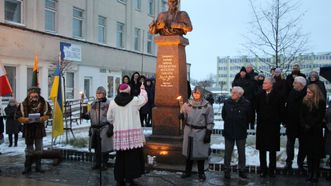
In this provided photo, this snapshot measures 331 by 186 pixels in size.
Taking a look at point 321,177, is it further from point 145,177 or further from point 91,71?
point 91,71

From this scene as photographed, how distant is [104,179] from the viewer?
8062mm

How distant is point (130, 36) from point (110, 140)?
24.3 m

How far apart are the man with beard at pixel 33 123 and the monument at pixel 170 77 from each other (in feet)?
7.62

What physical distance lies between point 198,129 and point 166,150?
1380 mm

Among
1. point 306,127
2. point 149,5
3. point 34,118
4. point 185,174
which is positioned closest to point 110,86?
point 149,5

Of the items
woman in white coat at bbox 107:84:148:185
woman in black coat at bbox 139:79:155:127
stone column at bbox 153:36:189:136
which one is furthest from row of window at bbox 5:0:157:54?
woman in white coat at bbox 107:84:148:185

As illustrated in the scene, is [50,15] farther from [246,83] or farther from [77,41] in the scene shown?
[246,83]

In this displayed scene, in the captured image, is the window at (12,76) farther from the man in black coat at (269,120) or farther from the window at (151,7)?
the window at (151,7)

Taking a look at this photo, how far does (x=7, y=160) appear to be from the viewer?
1012cm

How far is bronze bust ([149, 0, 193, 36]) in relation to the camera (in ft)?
30.8

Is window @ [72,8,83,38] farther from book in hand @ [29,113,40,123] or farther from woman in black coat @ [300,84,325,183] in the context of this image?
woman in black coat @ [300,84,325,183]

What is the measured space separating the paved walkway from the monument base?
437 mm

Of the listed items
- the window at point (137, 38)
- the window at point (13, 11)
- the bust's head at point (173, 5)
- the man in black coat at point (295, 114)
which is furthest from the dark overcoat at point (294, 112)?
the window at point (137, 38)

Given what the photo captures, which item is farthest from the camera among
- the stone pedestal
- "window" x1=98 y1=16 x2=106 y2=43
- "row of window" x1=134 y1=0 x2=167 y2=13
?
"row of window" x1=134 y1=0 x2=167 y2=13
